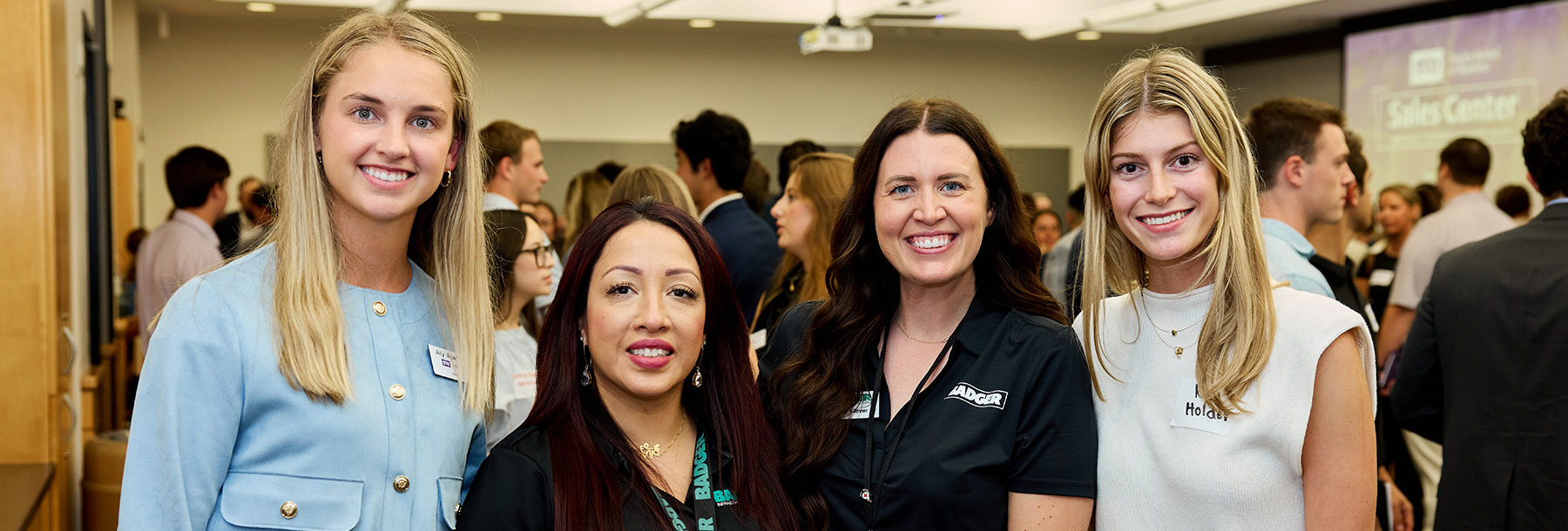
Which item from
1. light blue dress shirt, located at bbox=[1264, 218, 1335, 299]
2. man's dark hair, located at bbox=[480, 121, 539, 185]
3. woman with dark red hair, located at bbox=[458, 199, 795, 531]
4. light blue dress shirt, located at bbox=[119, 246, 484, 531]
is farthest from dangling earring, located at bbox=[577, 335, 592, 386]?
man's dark hair, located at bbox=[480, 121, 539, 185]

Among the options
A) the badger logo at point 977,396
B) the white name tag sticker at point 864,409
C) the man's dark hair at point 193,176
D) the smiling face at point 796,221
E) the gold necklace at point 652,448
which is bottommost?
the gold necklace at point 652,448

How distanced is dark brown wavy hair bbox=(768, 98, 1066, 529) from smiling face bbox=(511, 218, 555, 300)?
1365 mm

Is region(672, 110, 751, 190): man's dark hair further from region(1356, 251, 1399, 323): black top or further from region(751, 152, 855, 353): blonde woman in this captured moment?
region(1356, 251, 1399, 323): black top

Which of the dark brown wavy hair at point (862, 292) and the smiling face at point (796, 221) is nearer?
the dark brown wavy hair at point (862, 292)

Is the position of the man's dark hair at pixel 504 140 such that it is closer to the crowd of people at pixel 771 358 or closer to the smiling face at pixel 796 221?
the smiling face at pixel 796 221

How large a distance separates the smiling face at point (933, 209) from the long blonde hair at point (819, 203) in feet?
5.48

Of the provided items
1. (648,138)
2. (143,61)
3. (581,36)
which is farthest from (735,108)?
(143,61)

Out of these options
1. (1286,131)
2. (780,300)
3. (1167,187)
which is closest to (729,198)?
(780,300)

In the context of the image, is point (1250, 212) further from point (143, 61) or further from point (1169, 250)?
point (143, 61)

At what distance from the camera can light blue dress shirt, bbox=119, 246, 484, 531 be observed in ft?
5.23

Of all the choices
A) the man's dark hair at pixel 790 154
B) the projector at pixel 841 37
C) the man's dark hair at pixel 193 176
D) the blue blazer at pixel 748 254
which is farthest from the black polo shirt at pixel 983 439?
the projector at pixel 841 37

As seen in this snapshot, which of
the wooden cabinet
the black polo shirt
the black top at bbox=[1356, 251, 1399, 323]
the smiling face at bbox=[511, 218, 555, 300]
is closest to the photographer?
the black polo shirt

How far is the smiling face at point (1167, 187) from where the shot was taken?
1839 millimetres

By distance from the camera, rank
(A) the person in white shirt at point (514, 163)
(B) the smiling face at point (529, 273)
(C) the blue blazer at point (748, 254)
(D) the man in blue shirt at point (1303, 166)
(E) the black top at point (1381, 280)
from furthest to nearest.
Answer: (E) the black top at point (1381, 280)
(C) the blue blazer at point (748, 254)
(A) the person in white shirt at point (514, 163)
(B) the smiling face at point (529, 273)
(D) the man in blue shirt at point (1303, 166)
